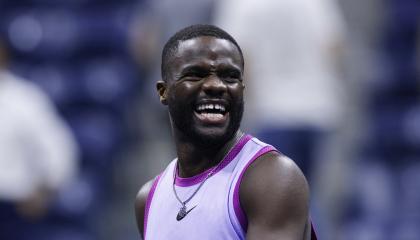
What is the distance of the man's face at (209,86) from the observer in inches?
141

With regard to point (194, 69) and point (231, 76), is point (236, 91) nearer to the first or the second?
point (231, 76)

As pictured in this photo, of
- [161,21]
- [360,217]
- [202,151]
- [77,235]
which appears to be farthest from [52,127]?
[202,151]

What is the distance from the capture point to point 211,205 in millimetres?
3533

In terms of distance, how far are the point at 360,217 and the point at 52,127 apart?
101 inches

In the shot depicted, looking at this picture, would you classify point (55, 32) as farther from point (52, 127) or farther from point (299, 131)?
point (299, 131)

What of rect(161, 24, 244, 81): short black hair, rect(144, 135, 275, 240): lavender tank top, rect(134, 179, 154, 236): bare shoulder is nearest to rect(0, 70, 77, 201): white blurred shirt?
rect(134, 179, 154, 236): bare shoulder

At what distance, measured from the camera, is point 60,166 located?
8156 mm

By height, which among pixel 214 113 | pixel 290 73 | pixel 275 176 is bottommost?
pixel 290 73

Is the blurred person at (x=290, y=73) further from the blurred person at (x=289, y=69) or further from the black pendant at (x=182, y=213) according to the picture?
the black pendant at (x=182, y=213)

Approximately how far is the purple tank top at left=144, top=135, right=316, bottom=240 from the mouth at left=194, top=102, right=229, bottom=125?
0.14 meters

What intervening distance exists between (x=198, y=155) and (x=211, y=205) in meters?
0.27

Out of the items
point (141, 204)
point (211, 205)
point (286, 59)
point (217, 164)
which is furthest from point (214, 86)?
point (286, 59)

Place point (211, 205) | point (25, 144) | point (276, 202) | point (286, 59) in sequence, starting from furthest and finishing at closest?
point (25, 144) → point (286, 59) → point (211, 205) → point (276, 202)

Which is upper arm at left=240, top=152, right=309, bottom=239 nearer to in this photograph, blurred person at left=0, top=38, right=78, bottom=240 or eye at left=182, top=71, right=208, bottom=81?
eye at left=182, top=71, right=208, bottom=81
